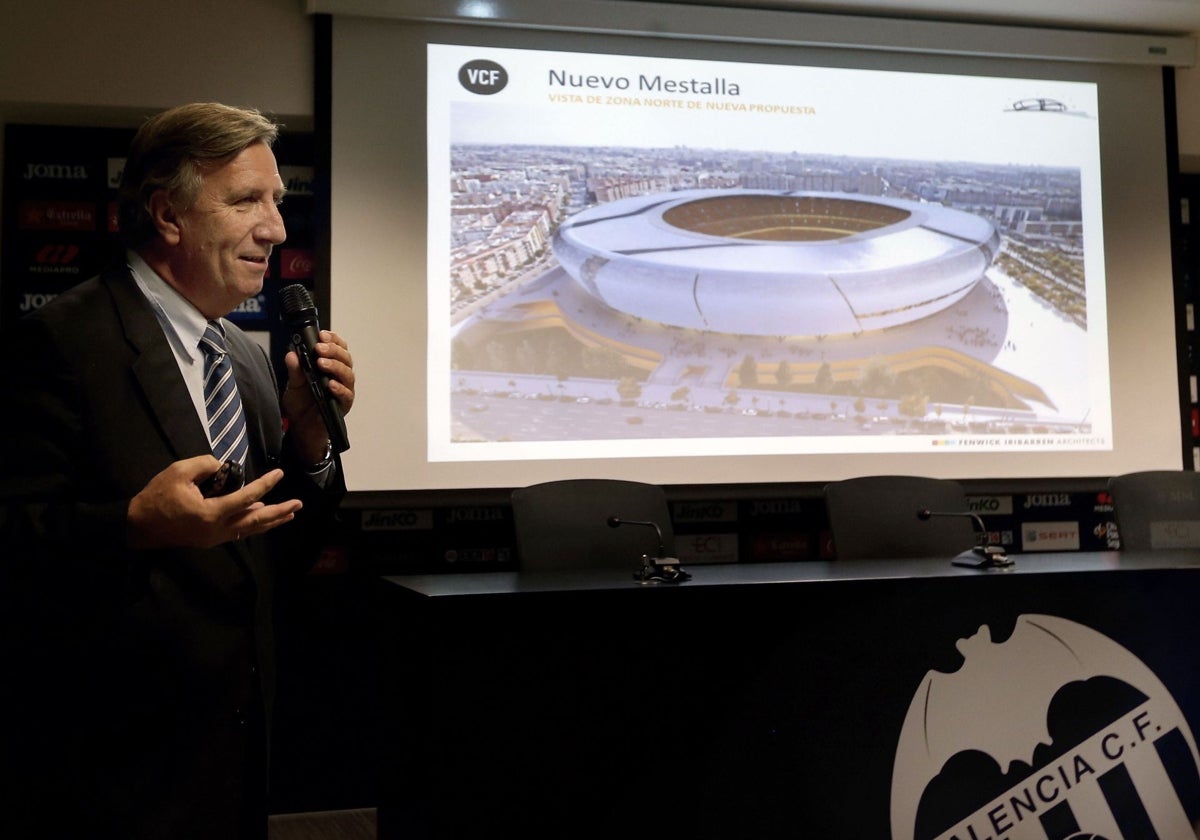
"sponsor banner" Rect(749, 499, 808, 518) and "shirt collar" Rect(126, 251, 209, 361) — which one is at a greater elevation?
"shirt collar" Rect(126, 251, 209, 361)

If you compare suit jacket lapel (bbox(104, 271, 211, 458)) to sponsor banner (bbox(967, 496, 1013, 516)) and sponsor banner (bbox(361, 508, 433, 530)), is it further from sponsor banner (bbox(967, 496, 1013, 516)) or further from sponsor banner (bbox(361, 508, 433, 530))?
sponsor banner (bbox(967, 496, 1013, 516))

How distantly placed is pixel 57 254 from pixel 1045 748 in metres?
3.65

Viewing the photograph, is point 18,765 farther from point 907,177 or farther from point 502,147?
point 907,177

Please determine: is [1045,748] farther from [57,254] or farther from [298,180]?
[57,254]

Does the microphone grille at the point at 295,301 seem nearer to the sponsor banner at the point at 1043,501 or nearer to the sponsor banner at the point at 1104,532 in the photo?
the sponsor banner at the point at 1043,501

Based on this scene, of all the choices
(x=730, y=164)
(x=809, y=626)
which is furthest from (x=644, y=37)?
(x=809, y=626)

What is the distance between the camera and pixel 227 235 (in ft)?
4.71

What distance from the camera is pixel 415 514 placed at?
3.83 metres

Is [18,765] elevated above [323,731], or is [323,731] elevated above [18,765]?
[18,765]

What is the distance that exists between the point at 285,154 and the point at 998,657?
3151 millimetres

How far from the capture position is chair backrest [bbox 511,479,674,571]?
2715 millimetres

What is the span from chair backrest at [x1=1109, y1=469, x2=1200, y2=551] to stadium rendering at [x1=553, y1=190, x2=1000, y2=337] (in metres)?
1.13

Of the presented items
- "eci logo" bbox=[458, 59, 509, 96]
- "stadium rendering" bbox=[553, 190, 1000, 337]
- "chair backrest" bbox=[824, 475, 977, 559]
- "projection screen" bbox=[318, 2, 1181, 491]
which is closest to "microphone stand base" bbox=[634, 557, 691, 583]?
"chair backrest" bbox=[824, 475, 977, 559]

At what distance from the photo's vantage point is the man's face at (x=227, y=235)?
1.43 metres
